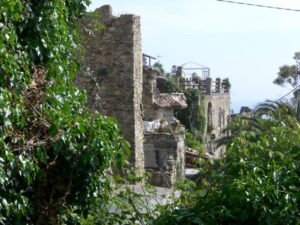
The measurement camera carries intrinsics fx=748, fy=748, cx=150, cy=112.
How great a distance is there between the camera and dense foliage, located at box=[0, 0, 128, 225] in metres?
6.75

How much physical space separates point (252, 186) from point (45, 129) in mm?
2148

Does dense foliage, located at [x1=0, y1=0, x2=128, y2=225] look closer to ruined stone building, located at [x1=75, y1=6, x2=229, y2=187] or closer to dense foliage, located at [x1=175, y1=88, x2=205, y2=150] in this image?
ruined stone building, located at [x1=75, y1=6, x2=229, y2=187]

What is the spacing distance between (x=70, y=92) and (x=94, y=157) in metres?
0.82

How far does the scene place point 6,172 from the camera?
262 inches

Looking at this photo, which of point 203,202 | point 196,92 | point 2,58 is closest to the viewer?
point 2,58

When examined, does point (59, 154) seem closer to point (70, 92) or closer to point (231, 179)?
point (70, 92)

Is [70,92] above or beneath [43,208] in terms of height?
above

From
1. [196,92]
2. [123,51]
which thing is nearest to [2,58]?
[123,51]

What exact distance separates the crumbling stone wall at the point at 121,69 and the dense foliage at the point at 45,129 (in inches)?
472

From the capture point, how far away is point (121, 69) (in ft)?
67.3

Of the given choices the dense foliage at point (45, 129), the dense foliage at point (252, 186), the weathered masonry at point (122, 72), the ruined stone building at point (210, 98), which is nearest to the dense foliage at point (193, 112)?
the ruined stone building at point (210, 98)

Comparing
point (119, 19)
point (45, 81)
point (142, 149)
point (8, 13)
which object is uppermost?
point (119, 19)

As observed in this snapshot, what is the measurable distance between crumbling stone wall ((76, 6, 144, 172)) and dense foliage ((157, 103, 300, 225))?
1264cm

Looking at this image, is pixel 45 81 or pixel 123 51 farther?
pixel 123 51
